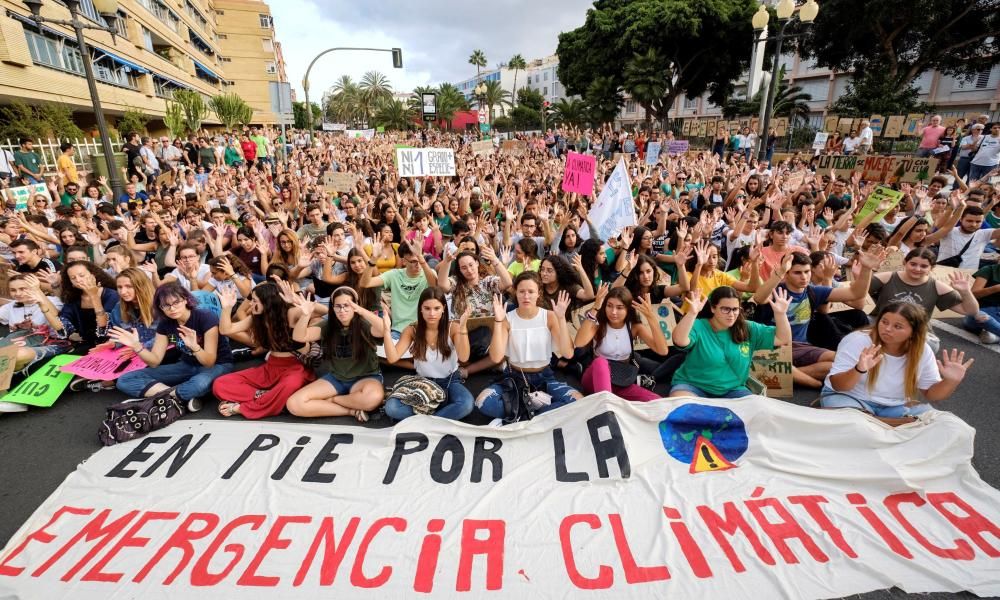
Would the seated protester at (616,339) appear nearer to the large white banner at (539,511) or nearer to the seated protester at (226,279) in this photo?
the large white banner at (539,511)

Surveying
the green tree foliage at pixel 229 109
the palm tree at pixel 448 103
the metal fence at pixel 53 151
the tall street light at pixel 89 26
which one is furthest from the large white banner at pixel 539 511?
the palm tree at pixel 448 103

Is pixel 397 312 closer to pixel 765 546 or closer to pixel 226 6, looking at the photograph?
pixel 765 546

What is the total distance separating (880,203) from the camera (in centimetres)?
816

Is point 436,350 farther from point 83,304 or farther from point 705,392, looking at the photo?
point 83,304

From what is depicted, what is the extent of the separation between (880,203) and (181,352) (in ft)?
34.6

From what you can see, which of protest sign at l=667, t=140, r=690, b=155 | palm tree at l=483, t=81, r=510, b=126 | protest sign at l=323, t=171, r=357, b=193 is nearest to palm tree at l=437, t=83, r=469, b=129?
palm tree at l=483, t=81, r=510, b=126

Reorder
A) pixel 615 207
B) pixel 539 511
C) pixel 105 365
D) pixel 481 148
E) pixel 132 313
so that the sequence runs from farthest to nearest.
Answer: pixel 481 148, pixel 615 207, pixel 132 313, pixel 105 365, pixel 539 511

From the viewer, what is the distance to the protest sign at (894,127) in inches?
685

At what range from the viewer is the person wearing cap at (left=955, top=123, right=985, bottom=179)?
12312 mm

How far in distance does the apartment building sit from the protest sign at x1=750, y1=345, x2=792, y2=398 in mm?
14143

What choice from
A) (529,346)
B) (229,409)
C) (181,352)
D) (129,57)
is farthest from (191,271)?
(129,57)

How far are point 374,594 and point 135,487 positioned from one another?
212cm

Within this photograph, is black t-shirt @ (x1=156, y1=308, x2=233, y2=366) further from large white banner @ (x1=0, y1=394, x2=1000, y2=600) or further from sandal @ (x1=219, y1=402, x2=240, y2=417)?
large white banner @ (x1=0, y1=394, x2=1000, y2=600)

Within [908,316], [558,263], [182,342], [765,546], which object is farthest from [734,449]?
[182,342]
